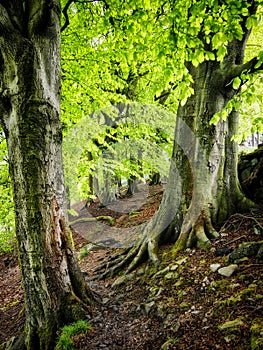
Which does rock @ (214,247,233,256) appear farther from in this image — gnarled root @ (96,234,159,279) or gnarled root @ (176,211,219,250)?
gnarled root @ (96,234,159,279)

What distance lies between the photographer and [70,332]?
11.6 feet

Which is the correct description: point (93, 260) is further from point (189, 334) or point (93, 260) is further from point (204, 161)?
point (189, 334)

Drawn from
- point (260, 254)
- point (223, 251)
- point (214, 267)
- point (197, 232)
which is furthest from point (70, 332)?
point (260, 254)

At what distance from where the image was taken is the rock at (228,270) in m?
3.68

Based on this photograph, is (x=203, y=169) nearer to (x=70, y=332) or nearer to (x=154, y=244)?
(x=154, y=244)

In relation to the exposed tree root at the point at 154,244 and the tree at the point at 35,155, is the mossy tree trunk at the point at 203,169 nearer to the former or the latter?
the exposed tree root at the point at 154,244

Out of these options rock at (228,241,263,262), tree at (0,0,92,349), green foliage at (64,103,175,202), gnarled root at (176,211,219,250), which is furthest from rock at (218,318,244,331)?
green foliage at (64,103,175,202)

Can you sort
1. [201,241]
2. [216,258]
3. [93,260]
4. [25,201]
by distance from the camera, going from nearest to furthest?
[25,201]
[216,258]
[201,241]
[93,260]

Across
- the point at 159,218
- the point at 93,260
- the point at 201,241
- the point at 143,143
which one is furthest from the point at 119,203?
the point at 201,241

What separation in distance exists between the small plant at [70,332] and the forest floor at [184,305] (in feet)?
0.30

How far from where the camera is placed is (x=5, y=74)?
3564mm

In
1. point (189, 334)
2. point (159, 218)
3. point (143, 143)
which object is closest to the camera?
point (189, 334)

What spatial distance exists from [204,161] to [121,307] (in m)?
3.27

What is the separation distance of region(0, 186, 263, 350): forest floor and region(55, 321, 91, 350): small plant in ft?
0.30
